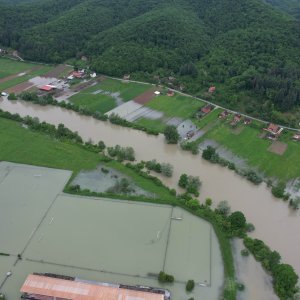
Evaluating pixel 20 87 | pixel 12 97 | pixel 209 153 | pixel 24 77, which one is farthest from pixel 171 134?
pixel 24 77

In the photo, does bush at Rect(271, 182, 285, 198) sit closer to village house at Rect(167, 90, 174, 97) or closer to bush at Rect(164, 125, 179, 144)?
bush at Rect(164, 125, 179, 144)

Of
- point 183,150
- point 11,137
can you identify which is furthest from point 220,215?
point 11,137

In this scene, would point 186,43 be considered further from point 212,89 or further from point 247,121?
point 247,121

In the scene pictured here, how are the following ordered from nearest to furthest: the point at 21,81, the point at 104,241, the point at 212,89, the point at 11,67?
the point at 104,241
the point at 212,89
the point at 21,81
the point at 11,67

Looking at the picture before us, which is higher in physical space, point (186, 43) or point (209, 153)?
point (186, 43)

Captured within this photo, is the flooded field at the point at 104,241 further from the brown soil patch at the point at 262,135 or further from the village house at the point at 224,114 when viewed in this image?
the village house at the point at 224,114

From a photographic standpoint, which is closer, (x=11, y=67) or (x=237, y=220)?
(x=237, y=220)

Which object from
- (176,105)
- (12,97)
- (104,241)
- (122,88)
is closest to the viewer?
(104,241)
